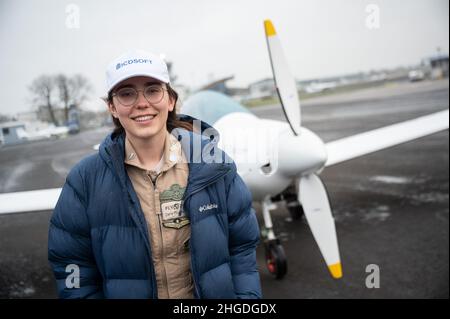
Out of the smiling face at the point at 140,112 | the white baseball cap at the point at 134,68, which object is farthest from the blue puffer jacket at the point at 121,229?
the white baseball cap at the point at 134,68

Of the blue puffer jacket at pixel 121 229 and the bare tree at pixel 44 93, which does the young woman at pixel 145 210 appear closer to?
the blue puffer jacket at pixel 121 229

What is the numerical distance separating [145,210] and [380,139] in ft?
17.6

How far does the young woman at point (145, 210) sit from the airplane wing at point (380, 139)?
4.10 meters

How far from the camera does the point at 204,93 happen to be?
15.6 feet

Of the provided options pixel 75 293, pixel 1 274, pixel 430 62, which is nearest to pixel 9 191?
pixel 1 274

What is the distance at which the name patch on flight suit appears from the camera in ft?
4.61

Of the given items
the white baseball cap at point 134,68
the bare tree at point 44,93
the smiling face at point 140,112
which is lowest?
the smiling face at point 140,112

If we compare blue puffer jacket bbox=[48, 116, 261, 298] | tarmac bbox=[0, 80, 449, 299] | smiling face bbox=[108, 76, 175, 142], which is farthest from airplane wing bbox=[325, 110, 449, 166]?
smiling face bbox=[108, 76, 175, 142]

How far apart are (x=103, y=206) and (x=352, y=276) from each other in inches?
128

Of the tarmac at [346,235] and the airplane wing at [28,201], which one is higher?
the airplane wing at [28,201]

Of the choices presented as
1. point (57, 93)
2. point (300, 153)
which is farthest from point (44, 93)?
point (300, 153)

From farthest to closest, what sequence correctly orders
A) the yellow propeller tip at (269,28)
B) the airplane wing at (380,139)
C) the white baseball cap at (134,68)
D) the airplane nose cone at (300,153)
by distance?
the airplane wing at (380,139) < the airplane nose cone at (300,153) < the yellow propeller tip at (269,28) < the white baseball cap at (134,68)

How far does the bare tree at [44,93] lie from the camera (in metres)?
3.90
